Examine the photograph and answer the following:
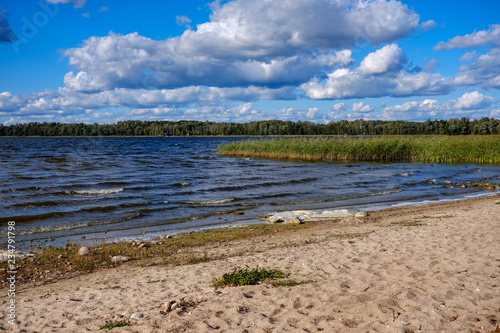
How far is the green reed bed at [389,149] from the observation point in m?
37.4

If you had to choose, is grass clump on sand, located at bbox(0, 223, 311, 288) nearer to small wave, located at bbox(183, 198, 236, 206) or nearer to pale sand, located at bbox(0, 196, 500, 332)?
pale sand, located at bbox(0, 196, 500, 332)

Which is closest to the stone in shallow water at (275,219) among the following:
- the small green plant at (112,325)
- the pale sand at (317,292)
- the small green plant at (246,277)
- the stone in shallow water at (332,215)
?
the stone in shallow water at (332,215)

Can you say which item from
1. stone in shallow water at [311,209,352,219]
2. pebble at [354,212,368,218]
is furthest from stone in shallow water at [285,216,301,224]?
pebble at [354,212,368,218]

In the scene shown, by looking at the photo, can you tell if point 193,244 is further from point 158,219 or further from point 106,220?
point 106,220

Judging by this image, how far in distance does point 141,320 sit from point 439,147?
39905 millimetres

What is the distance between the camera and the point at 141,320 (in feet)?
18.2

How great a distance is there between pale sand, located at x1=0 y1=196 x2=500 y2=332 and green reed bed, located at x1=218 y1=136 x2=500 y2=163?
31.5 m

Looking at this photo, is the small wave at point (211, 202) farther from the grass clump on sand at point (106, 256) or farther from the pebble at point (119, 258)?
the pebble at point (119, 258)

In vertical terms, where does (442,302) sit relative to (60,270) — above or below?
above

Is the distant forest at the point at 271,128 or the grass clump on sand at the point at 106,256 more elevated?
the distant forest at the point at 271,128

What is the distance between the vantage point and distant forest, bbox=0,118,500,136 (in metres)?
98.4

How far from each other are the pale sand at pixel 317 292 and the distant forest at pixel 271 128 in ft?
290

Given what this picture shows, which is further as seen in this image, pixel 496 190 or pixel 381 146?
pixel 381 146

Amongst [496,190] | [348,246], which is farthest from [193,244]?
[496,190]
